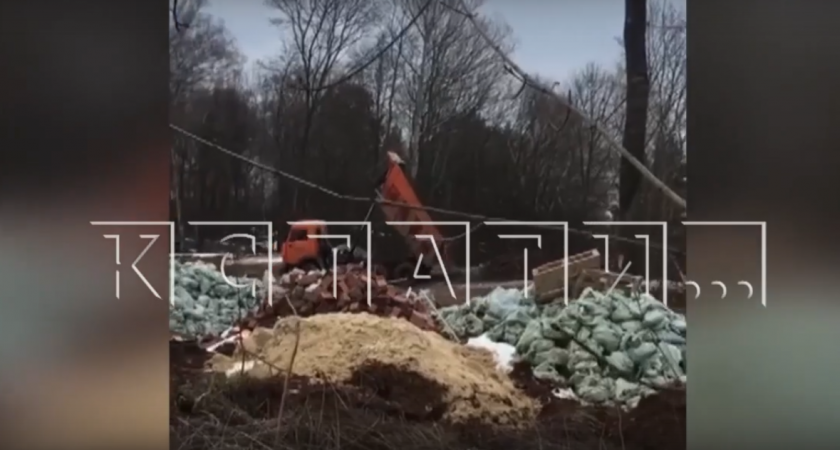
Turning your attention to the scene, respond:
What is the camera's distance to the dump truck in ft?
8.76

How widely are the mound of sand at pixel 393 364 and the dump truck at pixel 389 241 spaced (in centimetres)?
24

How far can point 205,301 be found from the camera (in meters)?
2.68

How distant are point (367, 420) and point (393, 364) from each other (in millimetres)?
259

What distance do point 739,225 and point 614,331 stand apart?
2.26ft

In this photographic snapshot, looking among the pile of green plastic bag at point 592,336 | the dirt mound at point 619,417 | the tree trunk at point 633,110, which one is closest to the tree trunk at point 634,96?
the tree trunk at point 633,110

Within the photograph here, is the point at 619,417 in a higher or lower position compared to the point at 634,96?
lower

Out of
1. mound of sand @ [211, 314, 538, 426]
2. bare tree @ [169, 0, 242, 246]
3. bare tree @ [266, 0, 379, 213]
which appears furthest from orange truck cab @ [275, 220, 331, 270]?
bare tree @ [169, 0, 242, 246]

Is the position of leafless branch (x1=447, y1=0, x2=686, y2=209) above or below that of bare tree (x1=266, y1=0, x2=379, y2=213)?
below

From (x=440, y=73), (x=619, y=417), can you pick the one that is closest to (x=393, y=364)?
(x=619, y=417)

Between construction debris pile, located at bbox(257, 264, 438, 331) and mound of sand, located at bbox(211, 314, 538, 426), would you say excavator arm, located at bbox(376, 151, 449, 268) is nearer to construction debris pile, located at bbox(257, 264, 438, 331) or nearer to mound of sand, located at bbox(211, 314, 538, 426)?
construction debris pile, located at bbox(257, 264, 438, 331)

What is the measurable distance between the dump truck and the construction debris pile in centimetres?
5

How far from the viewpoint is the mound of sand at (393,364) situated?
2646 millimetres

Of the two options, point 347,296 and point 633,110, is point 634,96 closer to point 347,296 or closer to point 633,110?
point 633,110

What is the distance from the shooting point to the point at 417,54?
2672 millimetres
